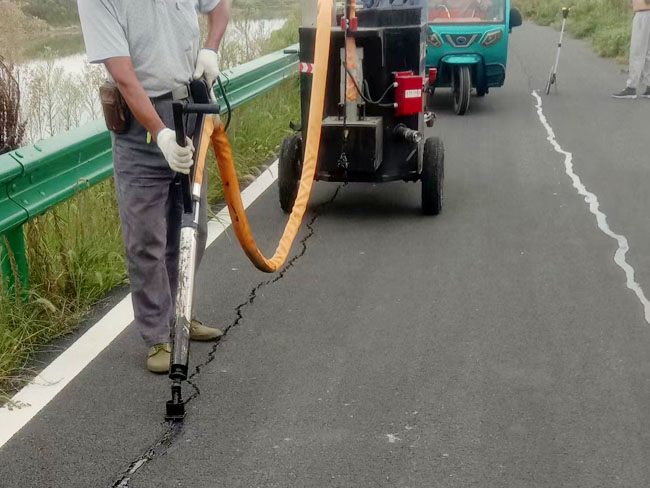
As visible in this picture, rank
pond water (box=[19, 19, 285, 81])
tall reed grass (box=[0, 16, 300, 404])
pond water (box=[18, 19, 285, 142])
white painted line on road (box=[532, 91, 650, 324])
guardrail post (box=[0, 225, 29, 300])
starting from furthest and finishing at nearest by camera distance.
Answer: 1. pond water (box=[19, 19, 285, 81])
2. pond water (box=[18, 19, 285, 142])
3. white painted line on road (box=[532, 91, 650, 324])
4. guardrail post (box=[0, 225, 29, 300])
5. tall reed grass (box=[0, 16, 300, 404])

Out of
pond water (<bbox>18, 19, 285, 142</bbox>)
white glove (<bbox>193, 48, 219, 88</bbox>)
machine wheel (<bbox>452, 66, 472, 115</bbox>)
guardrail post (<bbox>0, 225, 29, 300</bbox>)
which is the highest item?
white glove (<bbox>193, 48, 219, 88</bbox>)

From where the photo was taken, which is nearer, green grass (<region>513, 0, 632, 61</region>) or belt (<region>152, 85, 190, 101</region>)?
belt (<region>152, 85, 190, 101</region>)

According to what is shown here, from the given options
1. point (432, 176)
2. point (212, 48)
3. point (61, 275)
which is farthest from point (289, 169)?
point (212, 48)

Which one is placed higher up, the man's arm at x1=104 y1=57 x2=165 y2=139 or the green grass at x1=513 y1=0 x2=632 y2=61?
the man's arm at x1=104 y1=57 x2=165 y2=139

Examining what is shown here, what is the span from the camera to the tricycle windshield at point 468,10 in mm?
14320

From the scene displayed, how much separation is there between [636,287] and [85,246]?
10.5 ft

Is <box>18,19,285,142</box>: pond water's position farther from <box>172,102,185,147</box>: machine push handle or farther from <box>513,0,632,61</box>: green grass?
<box>513,0,632,61</box>: green grass

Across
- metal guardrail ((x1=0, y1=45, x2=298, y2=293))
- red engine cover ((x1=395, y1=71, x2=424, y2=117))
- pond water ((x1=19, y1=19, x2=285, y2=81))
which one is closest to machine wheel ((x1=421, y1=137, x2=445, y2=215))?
red engine cover ((x1=395, y1=71, x2=424, y2=117))

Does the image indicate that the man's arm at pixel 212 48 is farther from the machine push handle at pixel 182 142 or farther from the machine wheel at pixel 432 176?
the machine wheel at pixel 432 176

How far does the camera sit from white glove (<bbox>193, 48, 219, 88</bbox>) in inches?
188

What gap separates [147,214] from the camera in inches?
189

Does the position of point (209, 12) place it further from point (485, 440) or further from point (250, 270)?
point (485, 440)

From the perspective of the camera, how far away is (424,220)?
775 cm

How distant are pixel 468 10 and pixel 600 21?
1362cm
